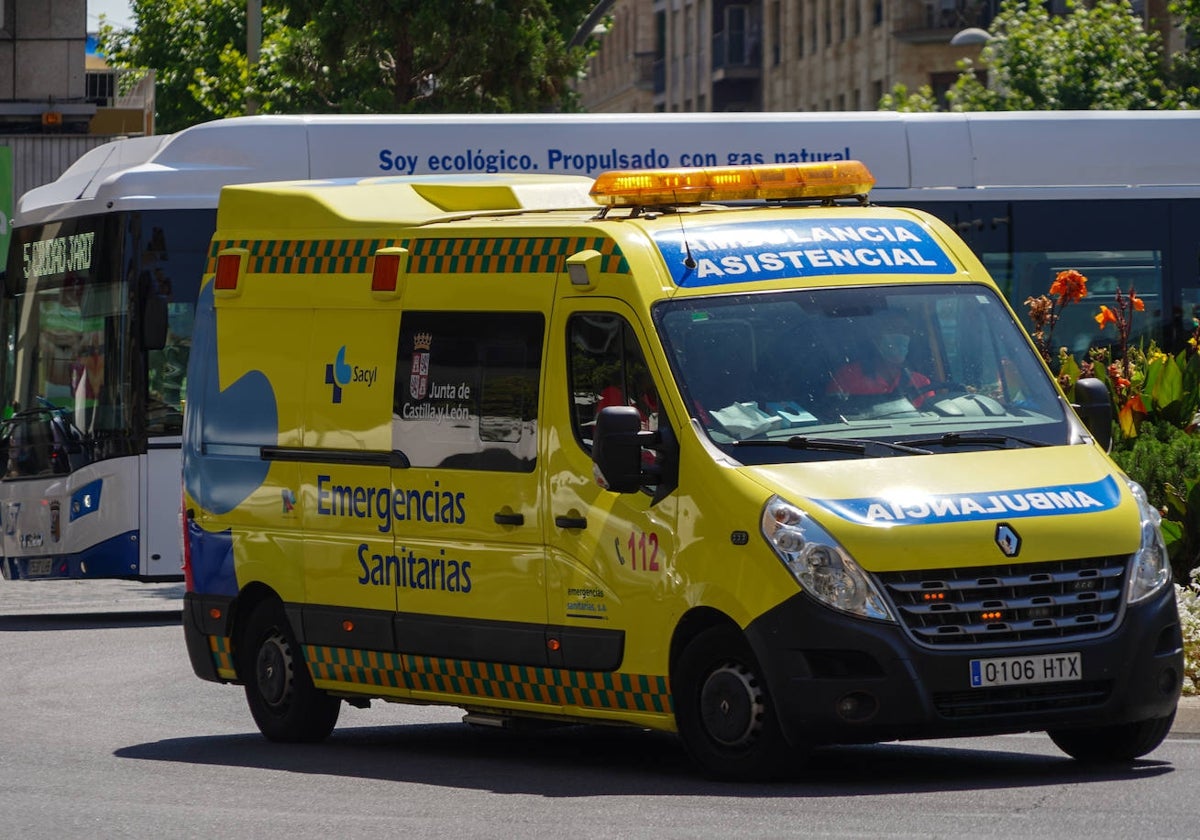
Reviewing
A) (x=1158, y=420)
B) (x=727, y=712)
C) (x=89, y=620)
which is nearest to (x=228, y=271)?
(x=727, y=712)

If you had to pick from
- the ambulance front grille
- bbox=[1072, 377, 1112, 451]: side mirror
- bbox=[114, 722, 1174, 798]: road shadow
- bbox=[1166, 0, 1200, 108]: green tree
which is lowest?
bbox=[114, 722, 1174, 798]: road shadow

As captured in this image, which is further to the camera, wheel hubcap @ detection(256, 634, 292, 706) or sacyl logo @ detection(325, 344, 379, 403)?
wheel hubcap @ detection(256, 634, 292, 706)

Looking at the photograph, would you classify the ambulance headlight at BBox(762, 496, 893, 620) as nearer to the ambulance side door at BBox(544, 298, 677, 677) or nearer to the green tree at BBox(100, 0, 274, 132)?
the ambulance side door at BBox(544, 298, 677, 677)

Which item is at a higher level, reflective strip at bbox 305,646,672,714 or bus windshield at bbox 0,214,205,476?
bus windshield at bbox 0,214,205,476

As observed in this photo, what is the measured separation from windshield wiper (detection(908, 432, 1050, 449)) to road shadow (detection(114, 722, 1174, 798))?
1.23 meters

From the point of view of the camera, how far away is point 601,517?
35.1 ft

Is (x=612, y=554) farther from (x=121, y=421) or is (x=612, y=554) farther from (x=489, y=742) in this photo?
(x=121, y=421)

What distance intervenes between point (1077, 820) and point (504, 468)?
3160mm

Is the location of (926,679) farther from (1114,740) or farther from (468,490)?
(468,490)

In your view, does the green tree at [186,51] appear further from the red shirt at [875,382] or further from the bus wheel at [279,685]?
the red shirt at [875,382]

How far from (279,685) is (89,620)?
9.04 m

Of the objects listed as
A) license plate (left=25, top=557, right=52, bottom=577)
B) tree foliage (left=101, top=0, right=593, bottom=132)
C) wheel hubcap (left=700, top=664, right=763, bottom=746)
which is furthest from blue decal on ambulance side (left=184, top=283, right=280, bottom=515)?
tree foliage (left=101, top=0, right=593, bottom=132)

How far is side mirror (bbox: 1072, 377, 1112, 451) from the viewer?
427 inches

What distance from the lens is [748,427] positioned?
10.3m
